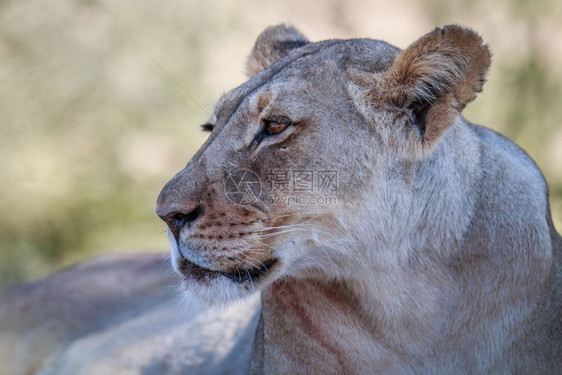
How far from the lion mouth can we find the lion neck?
0.26 m

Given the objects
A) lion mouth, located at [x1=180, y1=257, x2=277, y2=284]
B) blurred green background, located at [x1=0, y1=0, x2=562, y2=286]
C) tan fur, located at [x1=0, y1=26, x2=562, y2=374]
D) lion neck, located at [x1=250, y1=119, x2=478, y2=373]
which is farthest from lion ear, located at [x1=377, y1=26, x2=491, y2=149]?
blurred green background, located at [x1=0, y1=0, x2=562, y2=286]

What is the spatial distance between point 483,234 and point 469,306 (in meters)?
0.25

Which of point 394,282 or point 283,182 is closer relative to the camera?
point 283,182

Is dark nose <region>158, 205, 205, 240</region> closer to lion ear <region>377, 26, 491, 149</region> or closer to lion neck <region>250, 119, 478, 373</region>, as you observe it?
lion neck <region>250, 119, 478, 373</region>

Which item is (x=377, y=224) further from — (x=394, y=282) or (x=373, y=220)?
(x=394, y=282)

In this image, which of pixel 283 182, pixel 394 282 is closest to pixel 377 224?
pixel 394 282

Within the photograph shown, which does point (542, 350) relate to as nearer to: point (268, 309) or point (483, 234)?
point (483, 234)

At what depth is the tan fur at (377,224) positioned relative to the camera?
8.12 feet

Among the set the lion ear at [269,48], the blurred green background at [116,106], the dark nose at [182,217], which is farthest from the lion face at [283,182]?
the blurred green background at [116,106]

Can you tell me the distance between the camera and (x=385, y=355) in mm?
2705

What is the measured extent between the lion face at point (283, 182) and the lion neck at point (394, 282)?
0.06 meters

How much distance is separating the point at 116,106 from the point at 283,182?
4.63 m

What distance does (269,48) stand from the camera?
3260 mm

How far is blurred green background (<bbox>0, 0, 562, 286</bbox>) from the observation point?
6.57 m
